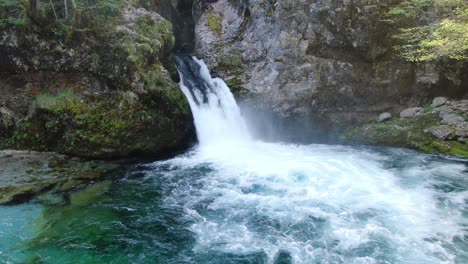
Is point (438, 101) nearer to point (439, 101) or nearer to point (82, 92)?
point (439, 101)

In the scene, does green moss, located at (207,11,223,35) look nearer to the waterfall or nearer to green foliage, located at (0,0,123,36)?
the waterfall

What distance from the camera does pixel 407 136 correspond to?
13.3 m

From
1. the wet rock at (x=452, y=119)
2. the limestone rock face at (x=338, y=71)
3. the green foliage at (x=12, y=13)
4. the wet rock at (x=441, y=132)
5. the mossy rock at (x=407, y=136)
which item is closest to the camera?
the green foliage at (x=12, y=13)

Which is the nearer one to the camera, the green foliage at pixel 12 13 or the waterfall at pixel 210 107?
the green foliage at pixel 12 13

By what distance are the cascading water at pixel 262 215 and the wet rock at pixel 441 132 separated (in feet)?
3.25

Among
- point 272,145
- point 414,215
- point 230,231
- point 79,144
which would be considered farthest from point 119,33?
point 414,215

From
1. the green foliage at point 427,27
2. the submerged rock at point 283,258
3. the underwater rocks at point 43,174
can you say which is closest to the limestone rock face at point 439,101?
the green foliage at point 427,27

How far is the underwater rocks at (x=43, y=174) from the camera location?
9.50 meters

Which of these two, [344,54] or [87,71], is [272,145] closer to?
[344,54]

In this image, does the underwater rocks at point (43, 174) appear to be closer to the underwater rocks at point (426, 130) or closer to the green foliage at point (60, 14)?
the green foliage at point (60, 14)

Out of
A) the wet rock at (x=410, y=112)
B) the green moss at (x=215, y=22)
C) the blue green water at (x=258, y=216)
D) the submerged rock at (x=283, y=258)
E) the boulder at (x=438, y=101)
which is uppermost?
the green moss at (x=215, y=22)

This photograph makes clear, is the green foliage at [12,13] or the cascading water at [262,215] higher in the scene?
the green foliage at [12,13]

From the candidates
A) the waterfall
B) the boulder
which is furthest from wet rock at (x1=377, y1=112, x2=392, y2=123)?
the waterfall

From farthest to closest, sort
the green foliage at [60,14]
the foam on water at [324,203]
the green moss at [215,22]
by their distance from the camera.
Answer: the green moss at [215,22], the green foliage at [60,14], the foam on water at [324,203]
